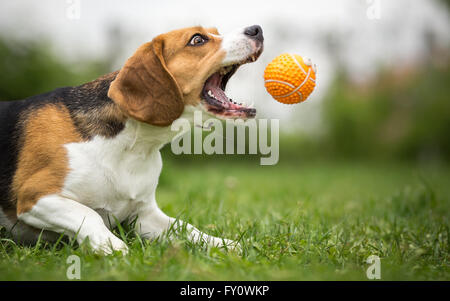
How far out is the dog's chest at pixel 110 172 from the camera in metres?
2.95

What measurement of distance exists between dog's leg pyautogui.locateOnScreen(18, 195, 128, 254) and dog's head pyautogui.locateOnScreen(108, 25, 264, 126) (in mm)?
727

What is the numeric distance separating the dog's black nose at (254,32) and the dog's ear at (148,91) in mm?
731

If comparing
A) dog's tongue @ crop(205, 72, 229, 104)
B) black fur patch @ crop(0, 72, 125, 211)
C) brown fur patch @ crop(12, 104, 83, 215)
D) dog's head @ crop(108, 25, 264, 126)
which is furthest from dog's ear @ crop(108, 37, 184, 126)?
brown fur patch @ crop(12, 104, 83, 215)

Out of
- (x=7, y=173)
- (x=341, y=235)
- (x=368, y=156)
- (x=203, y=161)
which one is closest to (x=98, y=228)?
(x=7, y=173)

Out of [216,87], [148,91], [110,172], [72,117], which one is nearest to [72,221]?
[110,172]

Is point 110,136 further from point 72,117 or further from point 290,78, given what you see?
point 290,78

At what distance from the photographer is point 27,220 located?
2965mm

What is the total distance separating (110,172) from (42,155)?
1.59 ft

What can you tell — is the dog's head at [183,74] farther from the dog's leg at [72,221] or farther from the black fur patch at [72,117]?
the dog's leg at [72,221]

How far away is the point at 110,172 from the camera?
3016 millimetres

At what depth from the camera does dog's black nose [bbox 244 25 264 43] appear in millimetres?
3379

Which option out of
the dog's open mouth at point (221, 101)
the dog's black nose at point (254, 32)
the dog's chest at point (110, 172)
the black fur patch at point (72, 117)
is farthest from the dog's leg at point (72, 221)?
the dog's black nose at point (254, 32)

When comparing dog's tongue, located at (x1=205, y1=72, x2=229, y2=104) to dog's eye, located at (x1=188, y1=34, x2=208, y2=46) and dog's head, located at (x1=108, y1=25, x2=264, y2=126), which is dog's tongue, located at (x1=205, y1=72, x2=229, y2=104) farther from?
dog's eye, located at (x1=188, y1=34, x2=208, y2=46)

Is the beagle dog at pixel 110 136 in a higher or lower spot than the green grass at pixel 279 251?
higher
